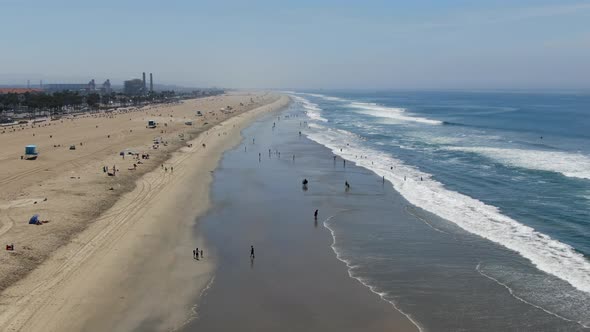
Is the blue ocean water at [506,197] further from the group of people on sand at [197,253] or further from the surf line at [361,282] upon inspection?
the group of people on sand at [197,253]

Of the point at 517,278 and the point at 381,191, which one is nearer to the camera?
the point at 517,278

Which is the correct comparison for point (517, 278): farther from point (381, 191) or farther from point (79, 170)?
point (79, 170)

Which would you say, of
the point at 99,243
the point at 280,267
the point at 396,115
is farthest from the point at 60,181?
the point at 396,115

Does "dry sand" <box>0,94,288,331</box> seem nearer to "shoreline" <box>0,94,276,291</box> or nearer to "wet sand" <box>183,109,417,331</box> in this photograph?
"shoreline" <box>0,94,276,291</box>

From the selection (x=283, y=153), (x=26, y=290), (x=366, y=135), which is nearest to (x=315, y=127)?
(x=366, y=135)

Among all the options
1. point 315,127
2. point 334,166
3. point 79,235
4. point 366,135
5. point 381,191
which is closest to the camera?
point 79,235

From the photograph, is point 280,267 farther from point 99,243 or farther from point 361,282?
point 99,243
